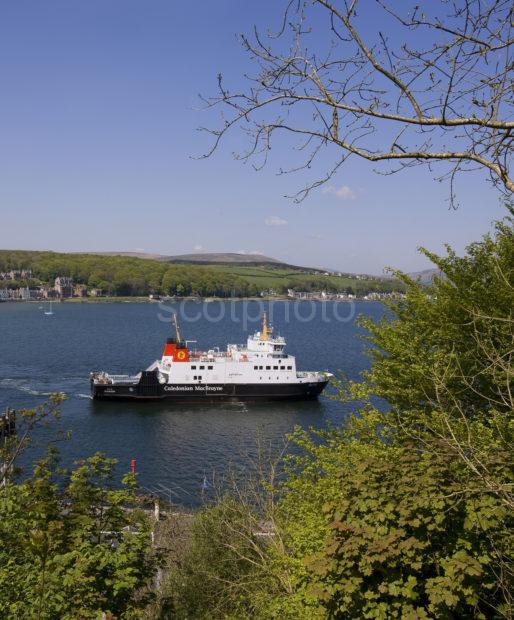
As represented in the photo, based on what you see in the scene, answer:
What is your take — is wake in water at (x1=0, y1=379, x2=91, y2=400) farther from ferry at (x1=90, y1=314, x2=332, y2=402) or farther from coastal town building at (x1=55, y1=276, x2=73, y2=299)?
coastal town building at (x1=55, y1=276, x2=73, y2=299)

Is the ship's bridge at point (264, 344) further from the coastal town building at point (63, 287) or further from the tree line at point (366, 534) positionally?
the coastal town building at point (63, 287)

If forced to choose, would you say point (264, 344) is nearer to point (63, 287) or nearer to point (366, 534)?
point (366, 534)

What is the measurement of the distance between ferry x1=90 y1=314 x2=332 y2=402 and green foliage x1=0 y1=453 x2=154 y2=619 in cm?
3214

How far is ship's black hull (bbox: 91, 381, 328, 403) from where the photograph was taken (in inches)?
1585

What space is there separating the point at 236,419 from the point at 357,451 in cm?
2761

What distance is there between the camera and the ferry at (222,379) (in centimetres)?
4069

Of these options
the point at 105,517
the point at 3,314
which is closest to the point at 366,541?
the point at 105,517

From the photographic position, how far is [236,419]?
119 feet

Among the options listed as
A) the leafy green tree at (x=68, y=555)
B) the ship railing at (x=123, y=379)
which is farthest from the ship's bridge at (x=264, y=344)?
the leafy green tree at (x=68, y=555)

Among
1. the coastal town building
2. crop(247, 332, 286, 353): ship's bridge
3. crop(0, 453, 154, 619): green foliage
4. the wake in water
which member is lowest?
the wake in water

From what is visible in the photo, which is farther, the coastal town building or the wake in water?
the coastal town building

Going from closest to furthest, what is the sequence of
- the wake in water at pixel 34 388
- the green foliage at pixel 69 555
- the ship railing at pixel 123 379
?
the green foliage at pixel 69 555, the wake in water at pixel 34 388, the ship railing at pixel 123 379

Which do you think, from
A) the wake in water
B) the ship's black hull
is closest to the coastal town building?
the wake in water

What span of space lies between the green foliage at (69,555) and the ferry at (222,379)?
32138 mm
